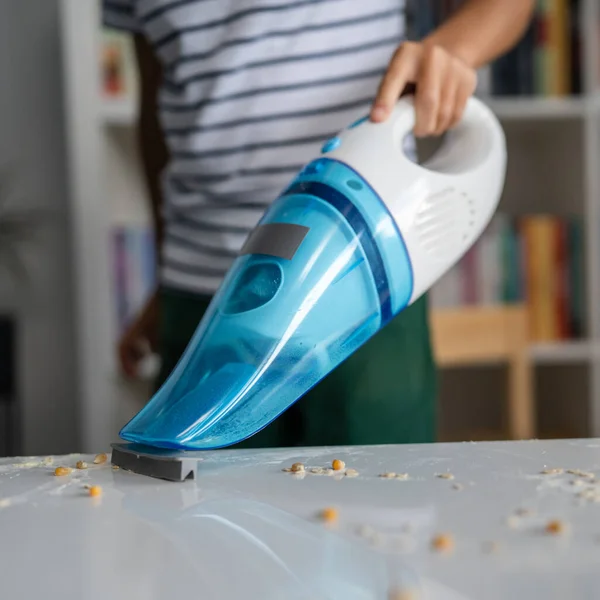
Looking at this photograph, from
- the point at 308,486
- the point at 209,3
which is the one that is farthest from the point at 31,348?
the point at 308,486

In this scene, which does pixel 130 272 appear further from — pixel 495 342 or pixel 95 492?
pixel 95 492

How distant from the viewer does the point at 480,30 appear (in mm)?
776

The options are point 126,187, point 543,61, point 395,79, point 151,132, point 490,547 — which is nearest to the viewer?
point 490,547

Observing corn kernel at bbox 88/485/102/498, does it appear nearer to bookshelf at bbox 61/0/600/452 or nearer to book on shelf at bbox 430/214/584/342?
bookshelf at bbox 61/0/600/452

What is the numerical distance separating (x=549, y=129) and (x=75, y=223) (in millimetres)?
1064

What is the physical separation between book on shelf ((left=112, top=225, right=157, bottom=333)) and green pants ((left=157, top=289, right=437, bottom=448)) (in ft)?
2.62

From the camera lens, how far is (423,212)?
2.09 ft

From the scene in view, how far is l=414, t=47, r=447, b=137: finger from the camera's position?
69 cm

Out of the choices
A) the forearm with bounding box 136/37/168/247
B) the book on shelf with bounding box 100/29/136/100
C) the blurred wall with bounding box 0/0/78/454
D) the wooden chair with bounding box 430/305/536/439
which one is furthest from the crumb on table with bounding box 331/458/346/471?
the blurred wall with bounding box 0/0/78/454

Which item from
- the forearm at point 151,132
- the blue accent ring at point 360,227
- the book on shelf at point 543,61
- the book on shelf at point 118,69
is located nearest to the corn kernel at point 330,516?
the blue accent ring at point 360,227

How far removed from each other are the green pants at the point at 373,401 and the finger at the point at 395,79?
0.76ft

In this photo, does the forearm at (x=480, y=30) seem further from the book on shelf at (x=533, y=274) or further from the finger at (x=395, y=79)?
the book on shelf at (x=533, y=274)

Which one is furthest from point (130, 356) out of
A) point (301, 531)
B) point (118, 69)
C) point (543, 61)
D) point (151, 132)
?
point (543, 61)

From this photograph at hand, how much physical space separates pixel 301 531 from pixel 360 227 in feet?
0.87
